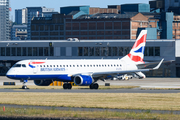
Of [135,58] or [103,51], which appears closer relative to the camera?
[135,58]

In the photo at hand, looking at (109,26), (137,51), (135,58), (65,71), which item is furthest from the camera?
(109,26)

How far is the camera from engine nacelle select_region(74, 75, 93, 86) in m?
53.5

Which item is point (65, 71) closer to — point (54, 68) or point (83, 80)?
point (54, 68)

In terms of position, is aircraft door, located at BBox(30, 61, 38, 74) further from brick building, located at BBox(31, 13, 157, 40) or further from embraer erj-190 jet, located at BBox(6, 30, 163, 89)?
brick building, located at BBox(31, 13, 157, 40)

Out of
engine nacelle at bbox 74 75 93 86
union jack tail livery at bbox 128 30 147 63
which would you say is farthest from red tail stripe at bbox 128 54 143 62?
engine nacelle at bbox 74 75 93 86

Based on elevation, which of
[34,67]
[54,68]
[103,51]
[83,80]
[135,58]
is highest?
[103,51]

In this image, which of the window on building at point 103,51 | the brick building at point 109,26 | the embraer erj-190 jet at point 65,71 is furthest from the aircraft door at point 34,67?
the brick building at point 109,26

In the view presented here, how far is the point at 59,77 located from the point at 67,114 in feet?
94.1

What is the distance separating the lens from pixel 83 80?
53.5 metres

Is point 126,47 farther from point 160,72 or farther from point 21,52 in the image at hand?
point 21,52

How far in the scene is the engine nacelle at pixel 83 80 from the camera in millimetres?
53531

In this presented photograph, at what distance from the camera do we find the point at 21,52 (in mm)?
107875

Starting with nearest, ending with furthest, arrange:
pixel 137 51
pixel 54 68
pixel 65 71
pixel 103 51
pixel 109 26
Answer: pixel 54 68 → pixel 65 71 → pixel 137 51 → pixel 103 51 → pixel 109 26

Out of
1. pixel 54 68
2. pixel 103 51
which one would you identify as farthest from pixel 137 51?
pixel 103 51
